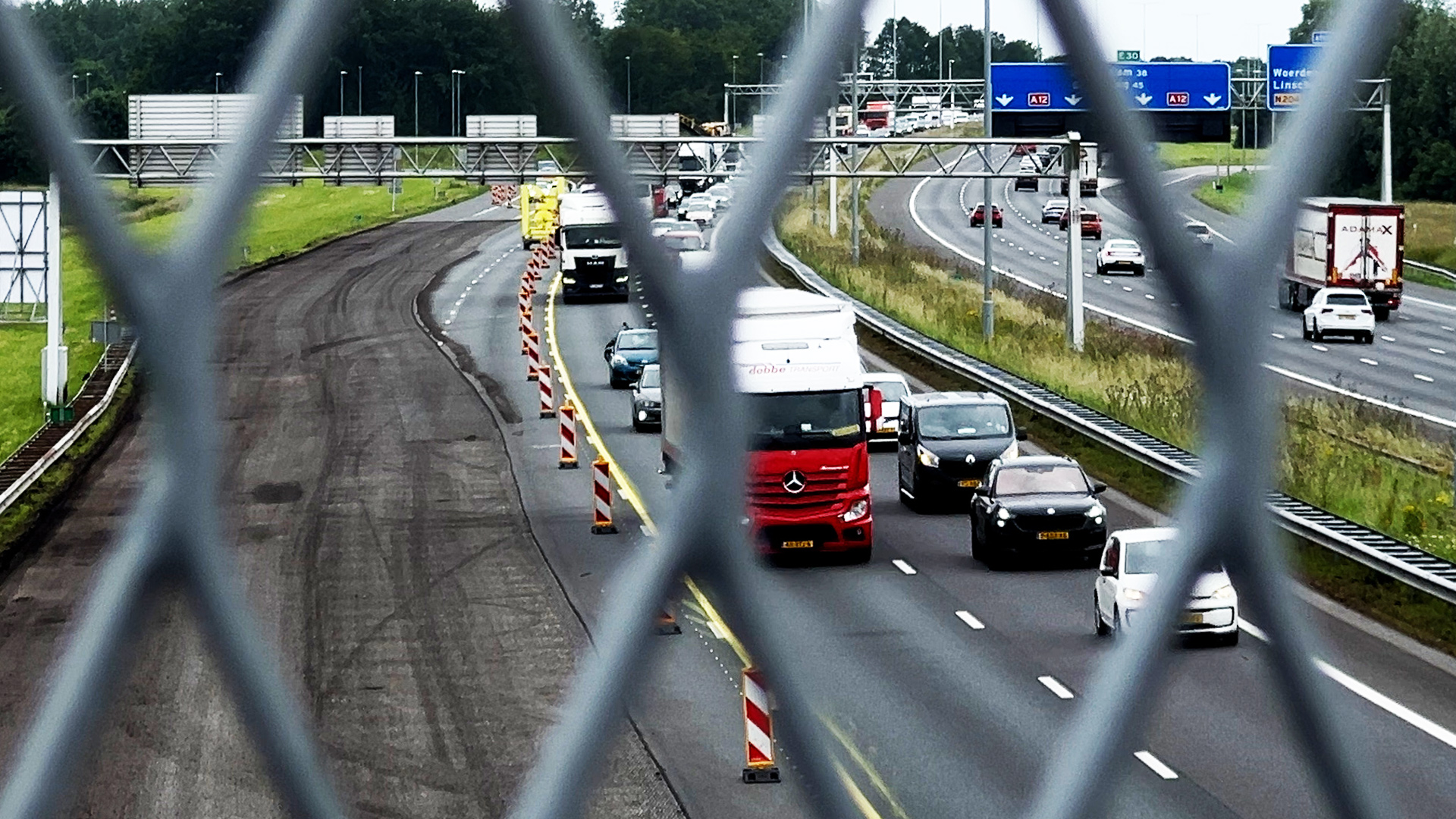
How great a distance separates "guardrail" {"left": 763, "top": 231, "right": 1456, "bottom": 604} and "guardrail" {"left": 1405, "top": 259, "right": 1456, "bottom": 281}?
16.6 meters

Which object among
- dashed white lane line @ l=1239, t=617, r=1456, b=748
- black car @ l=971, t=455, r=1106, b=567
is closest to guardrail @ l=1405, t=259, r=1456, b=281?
black car @ l=971, t=455, r=1106, b=567

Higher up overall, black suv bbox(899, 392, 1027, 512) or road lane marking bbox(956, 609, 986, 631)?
black suv bbox(899, 392, 1027, 512)

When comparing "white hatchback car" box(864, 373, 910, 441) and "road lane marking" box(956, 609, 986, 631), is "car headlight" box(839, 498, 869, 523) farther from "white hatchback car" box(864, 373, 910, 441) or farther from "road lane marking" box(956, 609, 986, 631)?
"white hatchback car" box(864, 373, 910, 441)

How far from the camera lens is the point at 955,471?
24.9 m

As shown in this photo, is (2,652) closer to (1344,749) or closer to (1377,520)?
(1344,749)

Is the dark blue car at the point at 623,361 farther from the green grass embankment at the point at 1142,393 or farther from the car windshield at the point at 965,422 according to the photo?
the car windshield at the point at 965,422

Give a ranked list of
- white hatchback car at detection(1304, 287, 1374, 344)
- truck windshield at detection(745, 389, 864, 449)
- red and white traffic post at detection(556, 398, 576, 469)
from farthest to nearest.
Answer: white hatchback car at detection(1304, 287, 1374, 344)
red and white traffic post at detection(556, 398, 576, 469)
truck windshield at detection(745, 389, 864, 449)

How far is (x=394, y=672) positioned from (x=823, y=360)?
23.9 ft

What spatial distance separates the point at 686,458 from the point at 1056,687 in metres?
13.5

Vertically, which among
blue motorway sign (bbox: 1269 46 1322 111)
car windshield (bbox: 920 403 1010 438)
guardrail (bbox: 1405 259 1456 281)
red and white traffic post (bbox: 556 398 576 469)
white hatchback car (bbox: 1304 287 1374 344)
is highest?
blue motorway sign (bbox: 1269 46 1322 111)

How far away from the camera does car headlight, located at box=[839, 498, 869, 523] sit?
1978 cm

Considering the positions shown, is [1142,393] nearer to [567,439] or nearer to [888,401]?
[888,401]

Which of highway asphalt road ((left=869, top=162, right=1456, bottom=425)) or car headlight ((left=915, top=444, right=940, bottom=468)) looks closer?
highway asphalt road ((left=869, top=162, right=1456, bottom=425))

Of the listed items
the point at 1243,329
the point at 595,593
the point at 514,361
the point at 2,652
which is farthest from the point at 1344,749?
the point at 514,361
